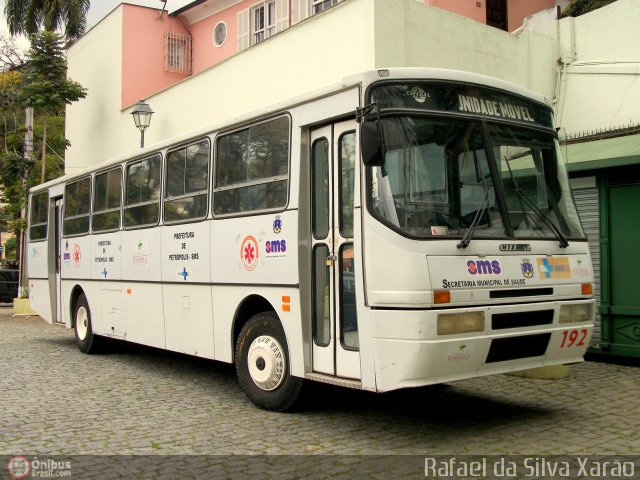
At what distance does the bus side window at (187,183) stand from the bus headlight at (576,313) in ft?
13.0

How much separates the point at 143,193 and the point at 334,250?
4.26 metres

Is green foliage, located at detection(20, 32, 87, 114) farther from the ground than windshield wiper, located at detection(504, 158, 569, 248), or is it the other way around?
green foliage, located at detection(20, 32, 87, 114)

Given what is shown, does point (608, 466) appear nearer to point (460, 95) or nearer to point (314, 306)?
point (314, 306)

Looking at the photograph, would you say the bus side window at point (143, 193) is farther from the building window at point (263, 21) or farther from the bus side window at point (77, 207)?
the building window at point (263, 21)

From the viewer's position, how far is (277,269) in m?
6.68

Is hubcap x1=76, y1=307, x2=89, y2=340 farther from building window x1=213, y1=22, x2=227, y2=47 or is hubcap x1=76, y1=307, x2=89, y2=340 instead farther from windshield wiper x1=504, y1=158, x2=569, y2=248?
building window x1=213, y1=22, x2=227, y2=47

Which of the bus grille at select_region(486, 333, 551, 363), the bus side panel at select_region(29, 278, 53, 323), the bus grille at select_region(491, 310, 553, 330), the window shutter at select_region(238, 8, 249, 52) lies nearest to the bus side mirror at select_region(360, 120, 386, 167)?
the bus grille at select_region(491, 310, 553, 330)

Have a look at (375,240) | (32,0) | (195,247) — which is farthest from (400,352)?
(32,0)

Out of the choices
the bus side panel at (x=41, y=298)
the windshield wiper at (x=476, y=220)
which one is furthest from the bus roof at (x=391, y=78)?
the bus side panel at (x=41, y=298)

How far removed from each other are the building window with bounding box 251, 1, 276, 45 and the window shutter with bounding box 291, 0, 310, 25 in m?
1.18

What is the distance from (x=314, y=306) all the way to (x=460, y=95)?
2.25m

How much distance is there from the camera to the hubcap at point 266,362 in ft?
22.1

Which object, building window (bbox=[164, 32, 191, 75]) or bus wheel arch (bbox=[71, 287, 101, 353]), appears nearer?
bus wheel arch (bbox=[71, 287, 101, 353])

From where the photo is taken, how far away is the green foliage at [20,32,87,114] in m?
19.9
